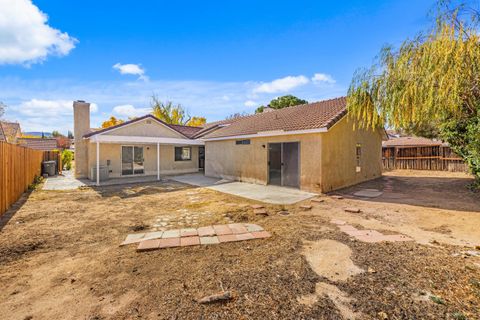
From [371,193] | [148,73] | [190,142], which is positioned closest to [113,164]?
[190,142]

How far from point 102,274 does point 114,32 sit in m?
13.0

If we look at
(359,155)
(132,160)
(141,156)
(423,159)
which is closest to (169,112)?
(141,156)

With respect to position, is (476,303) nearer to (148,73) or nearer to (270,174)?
(270,174)

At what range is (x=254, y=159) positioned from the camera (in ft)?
41.2

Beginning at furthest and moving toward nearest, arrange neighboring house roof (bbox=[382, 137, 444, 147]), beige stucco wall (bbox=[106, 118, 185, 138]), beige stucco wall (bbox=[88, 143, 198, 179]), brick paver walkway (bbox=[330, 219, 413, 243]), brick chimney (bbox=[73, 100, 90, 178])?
neighboring house roof (bbox=[382, 137, 444, 147]) → brick chimney (bbox=[73, 100, 90, 178]) → beige stucco wall (bbox=[106, 118, 185, 138]) → beige stucco wall (bbox=[88, 143, 198, 179]) → brick paver walkway (bbox=[330, 219, 413, 243])

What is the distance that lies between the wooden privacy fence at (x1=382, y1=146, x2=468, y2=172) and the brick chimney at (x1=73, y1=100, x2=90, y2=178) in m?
26.0

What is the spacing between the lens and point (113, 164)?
1497 centimetres

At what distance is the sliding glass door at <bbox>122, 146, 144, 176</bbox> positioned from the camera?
15453 mm

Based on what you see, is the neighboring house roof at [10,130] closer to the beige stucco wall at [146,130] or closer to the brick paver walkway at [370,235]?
the beige stucco wall at [146,130]

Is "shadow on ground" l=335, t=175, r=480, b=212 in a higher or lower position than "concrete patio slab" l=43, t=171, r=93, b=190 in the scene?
lower

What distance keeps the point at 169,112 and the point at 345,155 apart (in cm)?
3416

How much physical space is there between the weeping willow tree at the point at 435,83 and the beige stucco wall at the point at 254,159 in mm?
2508

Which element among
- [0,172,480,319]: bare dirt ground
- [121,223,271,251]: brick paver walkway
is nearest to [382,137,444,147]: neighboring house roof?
[0,172,480,319]: bare dirt ground

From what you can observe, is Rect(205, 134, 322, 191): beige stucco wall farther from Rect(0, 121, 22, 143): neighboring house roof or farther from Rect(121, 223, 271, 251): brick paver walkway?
Rect(0, 121, 22, 143): neighboring house roof
